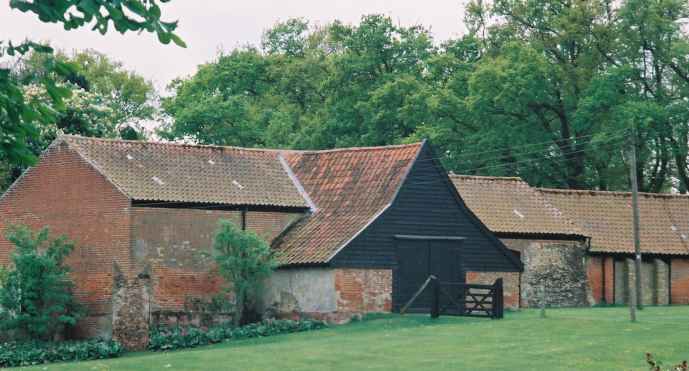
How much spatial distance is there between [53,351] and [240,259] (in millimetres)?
7715

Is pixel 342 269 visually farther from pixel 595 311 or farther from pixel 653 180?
pixel 653 180

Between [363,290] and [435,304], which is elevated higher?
[363,290]

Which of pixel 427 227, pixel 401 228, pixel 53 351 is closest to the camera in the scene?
pixel 53 351

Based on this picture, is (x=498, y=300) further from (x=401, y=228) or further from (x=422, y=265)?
(x=401, y=228)

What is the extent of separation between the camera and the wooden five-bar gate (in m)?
44.4

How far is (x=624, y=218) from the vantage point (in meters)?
59.5

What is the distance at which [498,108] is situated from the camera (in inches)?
2768

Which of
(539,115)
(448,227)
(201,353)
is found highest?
(539,115)

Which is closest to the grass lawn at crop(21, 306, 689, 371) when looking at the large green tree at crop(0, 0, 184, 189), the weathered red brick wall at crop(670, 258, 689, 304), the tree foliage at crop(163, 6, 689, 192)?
the weathered red brick wall at crop(670, 258, 689, 304)

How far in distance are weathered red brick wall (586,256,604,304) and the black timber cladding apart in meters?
7.27

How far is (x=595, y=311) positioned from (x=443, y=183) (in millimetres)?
7162

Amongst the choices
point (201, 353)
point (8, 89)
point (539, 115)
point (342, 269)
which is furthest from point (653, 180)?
point (8, 89)

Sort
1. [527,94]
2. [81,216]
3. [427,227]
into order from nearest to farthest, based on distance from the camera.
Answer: [81,216] < [427,227] < [527,94]

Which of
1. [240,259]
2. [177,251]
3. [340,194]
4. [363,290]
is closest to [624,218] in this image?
[340,194]
